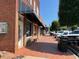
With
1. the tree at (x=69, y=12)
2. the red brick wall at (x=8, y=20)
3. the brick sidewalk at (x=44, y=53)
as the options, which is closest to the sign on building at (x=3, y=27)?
the red brick wall at (x=8, y=20)

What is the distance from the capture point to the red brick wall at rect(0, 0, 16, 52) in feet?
58.2

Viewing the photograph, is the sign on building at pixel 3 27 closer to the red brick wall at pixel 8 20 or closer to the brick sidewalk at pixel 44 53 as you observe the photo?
the red brick wall at pixel 8 20

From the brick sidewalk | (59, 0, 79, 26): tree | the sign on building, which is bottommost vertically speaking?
the brick sidewalk

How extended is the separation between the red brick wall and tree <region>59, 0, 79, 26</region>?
16.3 m

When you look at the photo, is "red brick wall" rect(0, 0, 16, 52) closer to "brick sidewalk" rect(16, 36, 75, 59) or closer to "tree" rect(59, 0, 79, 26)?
"brick sidewalk" rect(16, 36, 75, 59)

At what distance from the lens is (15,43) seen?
702 inches

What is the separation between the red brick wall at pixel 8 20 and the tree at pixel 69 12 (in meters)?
16.3

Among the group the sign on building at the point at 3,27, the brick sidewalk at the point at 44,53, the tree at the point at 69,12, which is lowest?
the brick sidewalk at the point at 44,53

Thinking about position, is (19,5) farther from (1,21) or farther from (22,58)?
(22,58)

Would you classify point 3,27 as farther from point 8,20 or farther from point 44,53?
point 44,53

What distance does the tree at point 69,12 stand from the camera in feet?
108

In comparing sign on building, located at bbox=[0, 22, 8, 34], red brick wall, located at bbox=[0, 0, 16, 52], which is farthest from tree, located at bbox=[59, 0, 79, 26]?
sign on building, located at bbox=[0, 22, 8, 34]

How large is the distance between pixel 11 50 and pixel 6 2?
3443 millimetres

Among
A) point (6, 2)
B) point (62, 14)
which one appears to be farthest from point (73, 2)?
point (6, 2)
